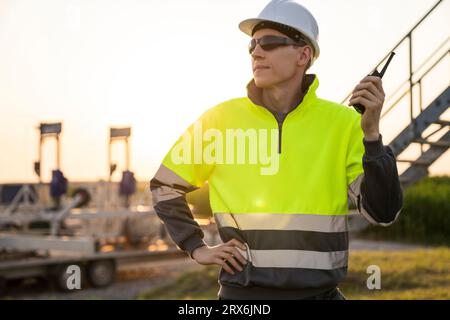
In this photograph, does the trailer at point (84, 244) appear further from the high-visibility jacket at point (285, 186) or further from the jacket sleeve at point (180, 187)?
the high-visibility jacket at point (285, 186)

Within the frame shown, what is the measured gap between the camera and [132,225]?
14.6 meters

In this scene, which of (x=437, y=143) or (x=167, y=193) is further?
(x=437, y=143)

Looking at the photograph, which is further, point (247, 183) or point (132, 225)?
point (132, 225)

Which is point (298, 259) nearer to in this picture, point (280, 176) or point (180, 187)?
point (280, 176)

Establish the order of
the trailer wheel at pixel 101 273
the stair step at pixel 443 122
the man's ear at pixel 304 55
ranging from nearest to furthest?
the man's ear at pixel 304 55
the stair step at pixel 443 122
the trailer wheel at pixel 101 273

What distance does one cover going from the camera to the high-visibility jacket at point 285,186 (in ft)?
9.44

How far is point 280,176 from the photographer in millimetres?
2936

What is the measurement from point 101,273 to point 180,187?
1020 centimetres

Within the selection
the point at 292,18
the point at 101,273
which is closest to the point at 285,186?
the point at 292,18

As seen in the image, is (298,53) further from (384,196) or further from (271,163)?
(384,196)

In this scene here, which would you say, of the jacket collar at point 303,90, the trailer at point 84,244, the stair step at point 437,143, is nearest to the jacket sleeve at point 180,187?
the jacket collar at point 303,90

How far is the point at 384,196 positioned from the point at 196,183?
31.4 inches

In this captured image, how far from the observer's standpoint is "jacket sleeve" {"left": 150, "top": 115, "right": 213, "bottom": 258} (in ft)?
10.3
